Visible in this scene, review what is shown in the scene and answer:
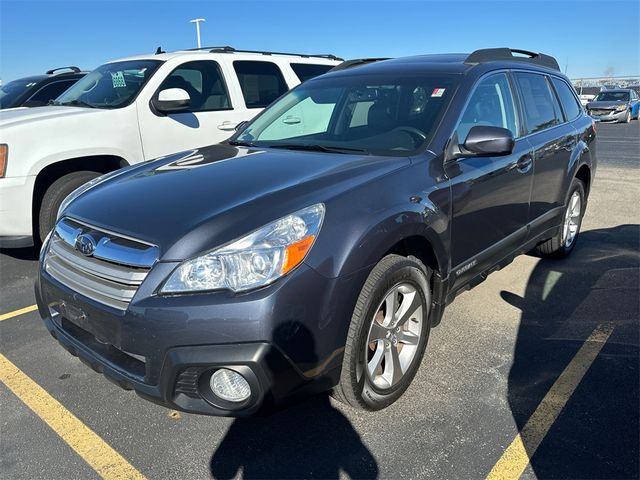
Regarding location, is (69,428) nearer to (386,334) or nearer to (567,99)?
(386,334)

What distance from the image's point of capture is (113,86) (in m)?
5.45

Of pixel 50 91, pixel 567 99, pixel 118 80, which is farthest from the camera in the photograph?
pixel 50 91

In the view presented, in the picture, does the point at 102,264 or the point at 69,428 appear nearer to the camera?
the point at 102,264

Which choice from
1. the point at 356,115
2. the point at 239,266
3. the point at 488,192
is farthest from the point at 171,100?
the point at 239,266

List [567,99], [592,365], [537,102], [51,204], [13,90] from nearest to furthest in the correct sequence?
[592,365], [537,102], [51,204], [567,99], [13,90]

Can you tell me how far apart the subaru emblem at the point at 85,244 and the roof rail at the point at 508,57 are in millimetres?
2577

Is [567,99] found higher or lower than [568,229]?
higher

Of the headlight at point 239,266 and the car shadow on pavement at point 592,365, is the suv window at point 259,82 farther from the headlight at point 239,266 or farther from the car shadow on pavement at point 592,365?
the headlight at point 239,266

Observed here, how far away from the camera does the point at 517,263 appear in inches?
193

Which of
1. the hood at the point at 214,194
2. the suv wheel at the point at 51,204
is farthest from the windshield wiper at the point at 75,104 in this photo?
the hood at the point at 214,194

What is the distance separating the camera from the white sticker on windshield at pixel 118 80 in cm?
543

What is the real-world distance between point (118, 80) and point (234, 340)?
4521mm

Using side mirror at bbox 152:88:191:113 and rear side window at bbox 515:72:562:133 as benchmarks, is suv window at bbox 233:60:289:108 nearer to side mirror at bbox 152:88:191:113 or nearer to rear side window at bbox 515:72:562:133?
side mirror at bbox 152:88:191:113

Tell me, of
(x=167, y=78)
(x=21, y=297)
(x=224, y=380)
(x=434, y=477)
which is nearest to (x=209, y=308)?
(x=224, y=380)
